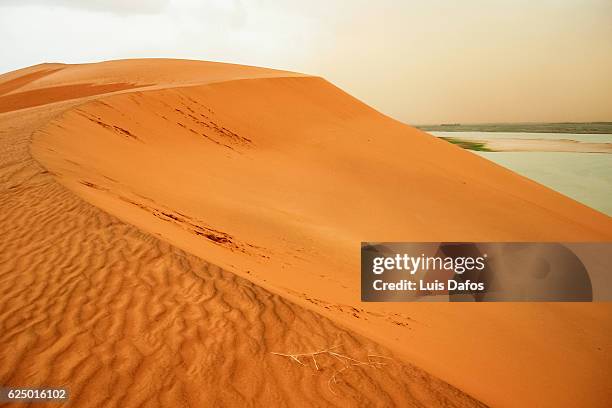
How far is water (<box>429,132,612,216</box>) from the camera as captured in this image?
58.3ft

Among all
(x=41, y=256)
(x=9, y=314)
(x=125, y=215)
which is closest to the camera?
(x=9, y=314)

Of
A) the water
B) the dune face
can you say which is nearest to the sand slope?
the dune face

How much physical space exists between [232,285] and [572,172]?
25463 millimetres

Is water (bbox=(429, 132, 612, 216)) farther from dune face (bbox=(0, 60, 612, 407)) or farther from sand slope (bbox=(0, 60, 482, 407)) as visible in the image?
sand slope (bbox=(0, 60, 482, 407))

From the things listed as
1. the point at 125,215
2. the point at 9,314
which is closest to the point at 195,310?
the point at 9,314

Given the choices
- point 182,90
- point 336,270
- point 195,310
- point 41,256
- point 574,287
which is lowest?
point 574,287

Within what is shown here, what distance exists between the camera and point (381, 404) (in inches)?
111

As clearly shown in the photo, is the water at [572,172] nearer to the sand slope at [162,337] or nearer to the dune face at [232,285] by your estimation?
the dune face at [232,285]

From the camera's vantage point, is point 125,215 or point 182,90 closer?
point 125,215

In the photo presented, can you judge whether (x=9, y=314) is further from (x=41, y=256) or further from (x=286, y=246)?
(x=286, y=246)

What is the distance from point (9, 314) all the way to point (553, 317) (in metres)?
6.94

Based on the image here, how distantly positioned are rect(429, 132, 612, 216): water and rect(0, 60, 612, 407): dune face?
269 inches

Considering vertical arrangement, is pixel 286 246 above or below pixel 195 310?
below

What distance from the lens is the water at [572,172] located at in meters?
17.8
